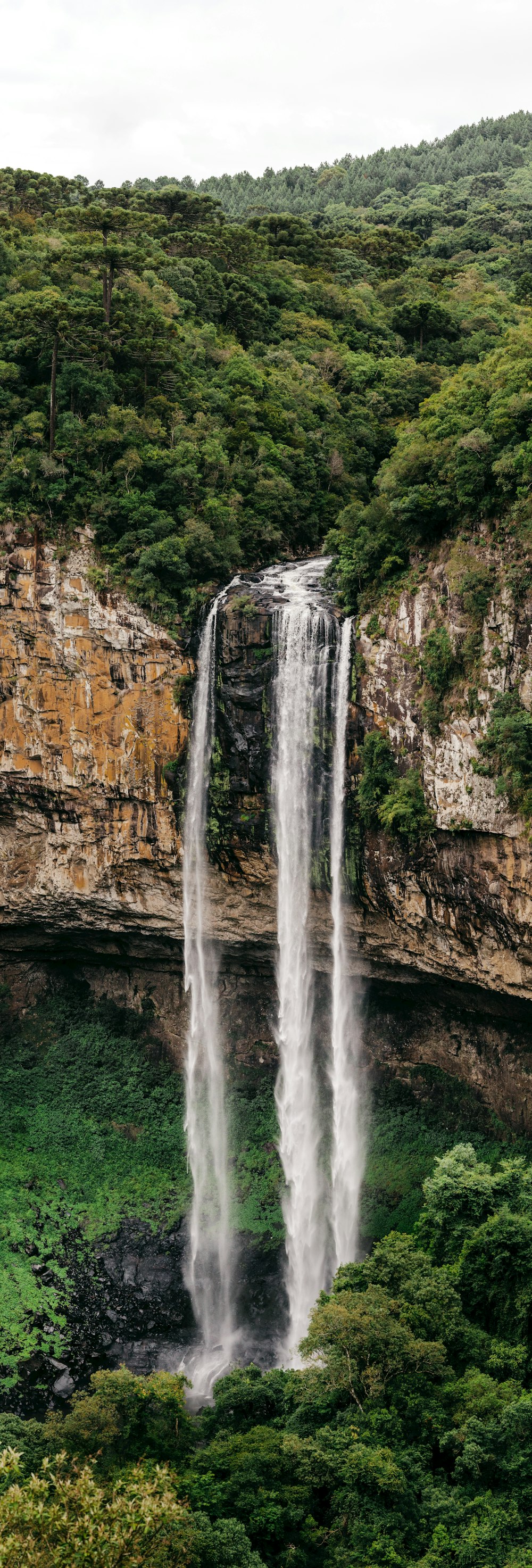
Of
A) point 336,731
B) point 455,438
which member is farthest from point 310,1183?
point 455,438

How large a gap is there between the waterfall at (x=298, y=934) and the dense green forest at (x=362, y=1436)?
5425 mm

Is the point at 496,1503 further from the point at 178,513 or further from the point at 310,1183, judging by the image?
the point at 178,513

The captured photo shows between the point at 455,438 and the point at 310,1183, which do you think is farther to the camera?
the point at 310,1183

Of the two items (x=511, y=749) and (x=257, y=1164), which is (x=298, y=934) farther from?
(x=511, y=749)

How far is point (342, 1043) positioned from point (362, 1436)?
10.2 m

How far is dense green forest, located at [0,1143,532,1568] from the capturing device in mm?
15172

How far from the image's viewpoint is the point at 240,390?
1248 inches

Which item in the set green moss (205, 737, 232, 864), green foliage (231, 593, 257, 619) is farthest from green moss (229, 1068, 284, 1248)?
green foliage (231, 593, 257, 619)

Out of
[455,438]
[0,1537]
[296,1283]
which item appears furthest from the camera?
[296,1283]

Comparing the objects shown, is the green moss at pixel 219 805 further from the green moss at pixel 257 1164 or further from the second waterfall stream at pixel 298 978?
the green moss at pixel 257 1164

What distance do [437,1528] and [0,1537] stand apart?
619cm

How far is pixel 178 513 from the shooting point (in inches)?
1076

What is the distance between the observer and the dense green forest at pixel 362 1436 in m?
15.2

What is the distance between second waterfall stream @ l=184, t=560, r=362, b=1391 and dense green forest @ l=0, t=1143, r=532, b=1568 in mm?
5181
